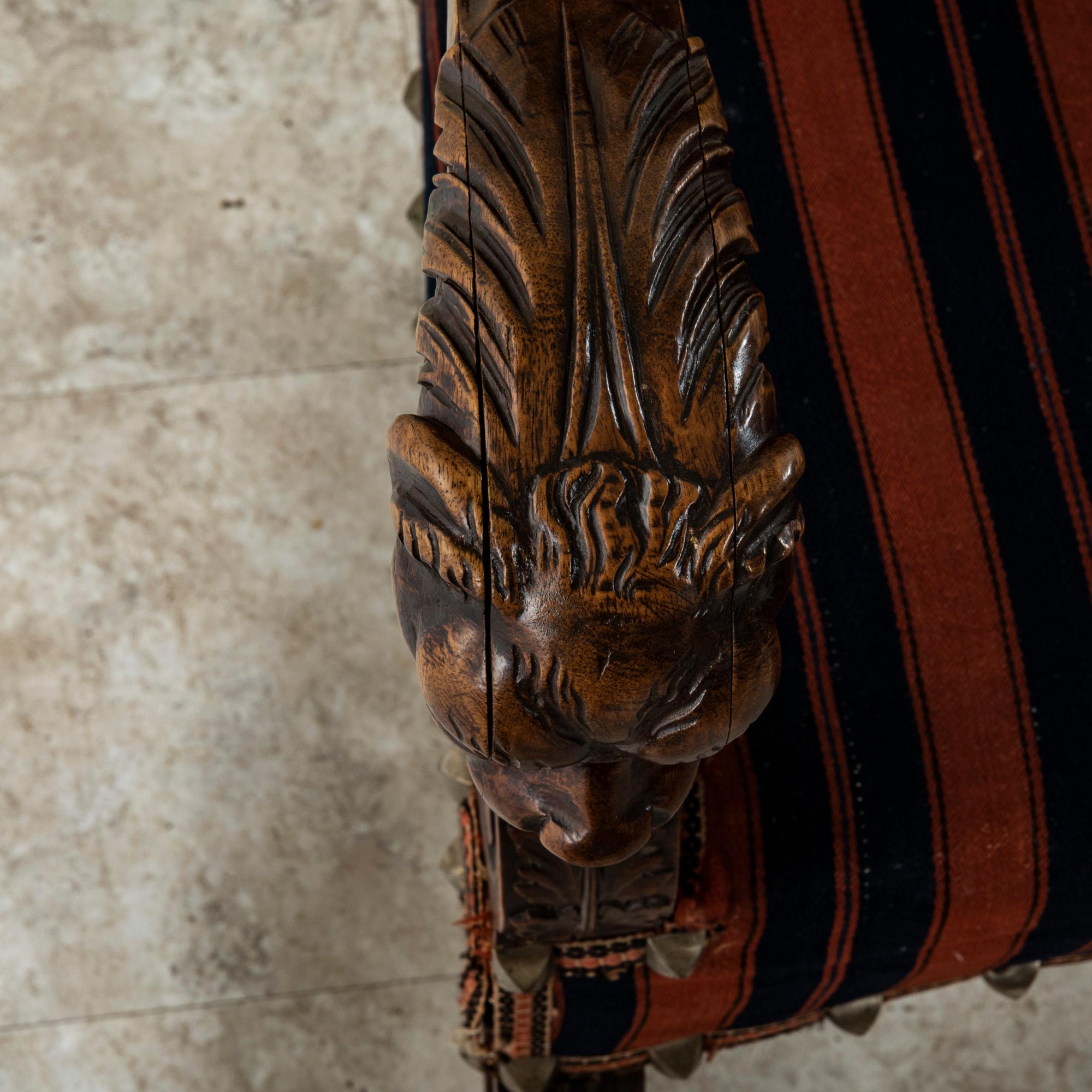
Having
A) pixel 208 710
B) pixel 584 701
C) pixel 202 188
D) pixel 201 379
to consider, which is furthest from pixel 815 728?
pixel 202 188

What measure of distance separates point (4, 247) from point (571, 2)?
0.89m

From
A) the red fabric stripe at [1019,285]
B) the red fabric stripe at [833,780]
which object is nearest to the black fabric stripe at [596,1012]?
the red fabric stripe at [833,780]

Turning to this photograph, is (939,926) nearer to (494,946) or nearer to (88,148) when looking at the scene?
(494,946)

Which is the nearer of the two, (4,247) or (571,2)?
(571,2)

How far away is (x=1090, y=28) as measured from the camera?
0.77 metres

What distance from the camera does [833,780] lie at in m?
0.65

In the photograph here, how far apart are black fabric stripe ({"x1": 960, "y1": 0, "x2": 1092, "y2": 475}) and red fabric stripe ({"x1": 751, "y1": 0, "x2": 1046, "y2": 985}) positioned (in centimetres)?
7

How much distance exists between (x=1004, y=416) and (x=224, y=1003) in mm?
813

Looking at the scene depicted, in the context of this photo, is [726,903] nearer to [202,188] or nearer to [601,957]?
[601,957]

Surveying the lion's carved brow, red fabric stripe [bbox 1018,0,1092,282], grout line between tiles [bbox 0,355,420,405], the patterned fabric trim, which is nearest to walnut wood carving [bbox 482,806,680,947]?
the patterned fabric trim

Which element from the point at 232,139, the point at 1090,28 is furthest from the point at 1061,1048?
the point at 232,139

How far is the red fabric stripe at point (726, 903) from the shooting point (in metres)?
0.63

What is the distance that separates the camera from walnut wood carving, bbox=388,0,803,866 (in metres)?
0.40

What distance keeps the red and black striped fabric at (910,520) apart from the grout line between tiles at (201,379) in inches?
20.0
